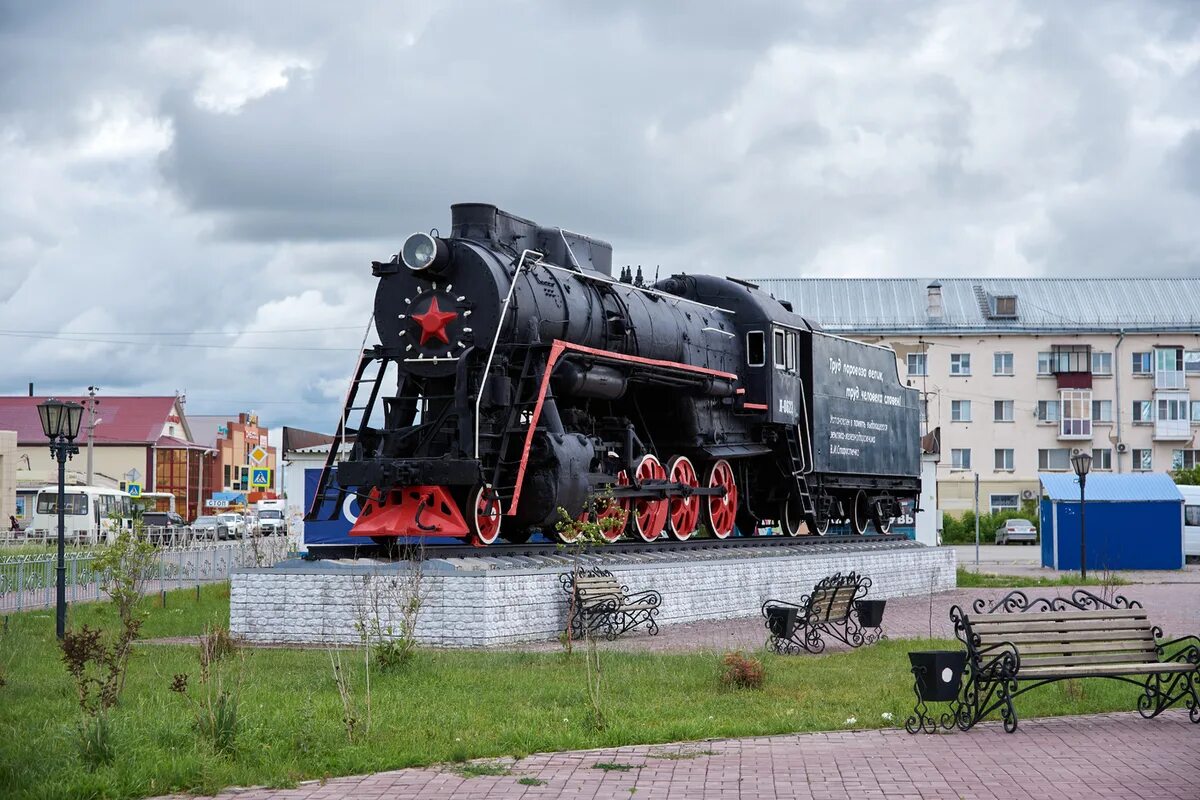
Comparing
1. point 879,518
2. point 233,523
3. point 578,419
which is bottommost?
point 233,523

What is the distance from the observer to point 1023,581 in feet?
108

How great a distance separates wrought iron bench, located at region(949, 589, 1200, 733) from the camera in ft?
37.2

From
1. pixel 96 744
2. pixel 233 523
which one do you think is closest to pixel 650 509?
pixel 96 744

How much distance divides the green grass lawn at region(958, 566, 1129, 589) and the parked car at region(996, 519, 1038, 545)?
98.4 feet

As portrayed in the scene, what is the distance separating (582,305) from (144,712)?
424 inches

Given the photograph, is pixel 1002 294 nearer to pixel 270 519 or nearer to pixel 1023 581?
pixel 270 519

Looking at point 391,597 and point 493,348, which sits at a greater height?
point 493,348

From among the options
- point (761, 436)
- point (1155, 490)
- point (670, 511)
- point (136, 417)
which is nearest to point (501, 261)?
point (670, 511)

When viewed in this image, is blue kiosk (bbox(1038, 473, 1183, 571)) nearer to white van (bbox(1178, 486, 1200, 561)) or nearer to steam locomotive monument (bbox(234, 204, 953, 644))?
white van (bbox(1178, 486, 1200, 561))

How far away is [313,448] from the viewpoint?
34.7 m

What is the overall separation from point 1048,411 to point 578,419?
5800cm

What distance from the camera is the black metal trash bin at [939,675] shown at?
11.3 metres

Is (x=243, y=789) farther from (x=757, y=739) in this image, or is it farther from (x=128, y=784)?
(x=757, y=739)

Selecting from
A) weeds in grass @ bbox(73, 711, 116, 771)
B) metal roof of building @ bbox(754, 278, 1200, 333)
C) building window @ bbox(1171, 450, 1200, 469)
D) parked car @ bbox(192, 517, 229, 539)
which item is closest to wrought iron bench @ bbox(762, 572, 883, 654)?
weeds in grass @ bbox(73, 711, 116, 771)
